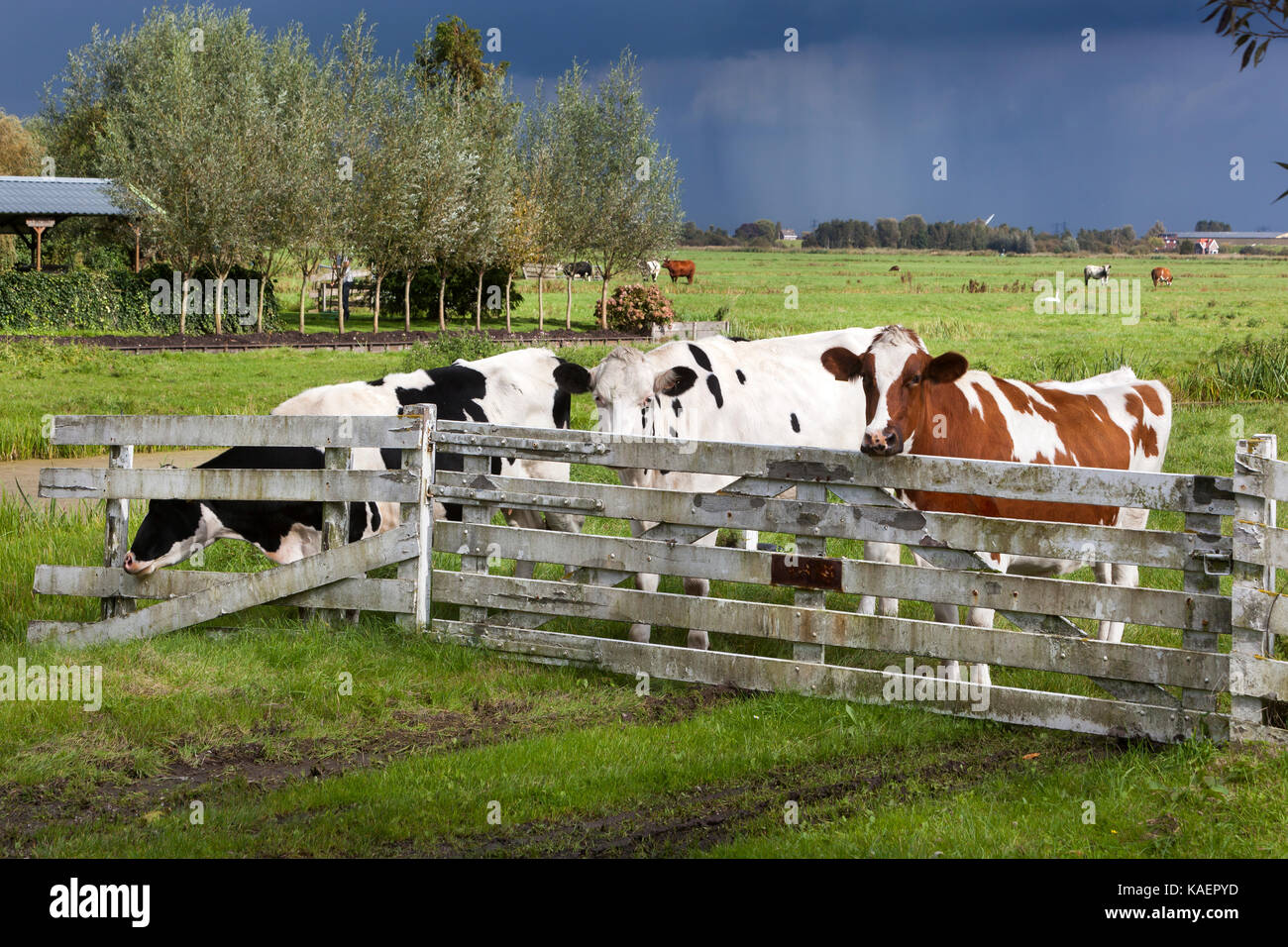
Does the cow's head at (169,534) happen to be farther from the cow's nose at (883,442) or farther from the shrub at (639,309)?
the shrub at (639,309)

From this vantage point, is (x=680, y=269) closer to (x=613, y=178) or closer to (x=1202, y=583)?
(x=613, y=178)

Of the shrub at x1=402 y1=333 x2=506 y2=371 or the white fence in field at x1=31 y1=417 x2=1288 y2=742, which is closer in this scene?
the white fence in field at x1=31 y1=417 x2=1288 y2=742

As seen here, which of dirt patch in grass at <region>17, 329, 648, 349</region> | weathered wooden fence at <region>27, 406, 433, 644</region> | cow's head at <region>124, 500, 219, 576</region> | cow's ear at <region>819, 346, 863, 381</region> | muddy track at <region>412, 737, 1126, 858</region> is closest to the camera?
muddy track at <region>412, 737, 1126, 858</region>

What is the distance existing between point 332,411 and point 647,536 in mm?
3039

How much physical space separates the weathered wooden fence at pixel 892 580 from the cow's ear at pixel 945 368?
41.9 inches

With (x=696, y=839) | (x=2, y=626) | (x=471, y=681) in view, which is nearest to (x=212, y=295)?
(x=2, y=626)

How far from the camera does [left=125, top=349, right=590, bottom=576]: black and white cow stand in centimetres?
820

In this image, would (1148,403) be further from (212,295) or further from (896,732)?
(212,295)

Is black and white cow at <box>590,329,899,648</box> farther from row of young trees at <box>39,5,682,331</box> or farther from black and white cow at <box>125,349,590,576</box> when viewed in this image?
row of young trees at <box>39,5,682,331</box>

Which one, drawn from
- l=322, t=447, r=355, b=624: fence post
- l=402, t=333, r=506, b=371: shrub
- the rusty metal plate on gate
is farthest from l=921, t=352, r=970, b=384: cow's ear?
l=402, t=333, r=506, b=371: shrub

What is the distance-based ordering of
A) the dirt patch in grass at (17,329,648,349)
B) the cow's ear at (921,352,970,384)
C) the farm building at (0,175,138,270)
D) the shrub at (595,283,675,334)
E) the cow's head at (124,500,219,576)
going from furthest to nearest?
the shrub at (595,283,675,334)
the farm building at (0,175,138,270)
the dirt patch in grass at (17,329,648,349)
the cow's head at (124,500,219,576)
the cow's ear at (921,352,970,384)

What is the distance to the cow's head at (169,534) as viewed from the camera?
26.3ft

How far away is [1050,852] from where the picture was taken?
480 cm
